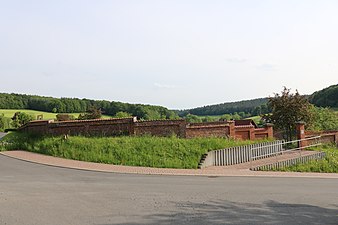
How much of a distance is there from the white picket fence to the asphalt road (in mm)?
4627

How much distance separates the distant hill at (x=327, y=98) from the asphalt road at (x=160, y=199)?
61.8 meters

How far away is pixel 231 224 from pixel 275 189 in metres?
5.33

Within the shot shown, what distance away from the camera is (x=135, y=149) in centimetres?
2095

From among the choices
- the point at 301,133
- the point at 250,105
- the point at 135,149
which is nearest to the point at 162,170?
the point at 135,149

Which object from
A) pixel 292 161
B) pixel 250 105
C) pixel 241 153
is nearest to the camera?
pixel 292 161

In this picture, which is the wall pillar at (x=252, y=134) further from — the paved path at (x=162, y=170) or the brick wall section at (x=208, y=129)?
the paved path at (x=162, y=170)

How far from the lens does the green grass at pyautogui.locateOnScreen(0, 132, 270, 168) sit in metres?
19.9

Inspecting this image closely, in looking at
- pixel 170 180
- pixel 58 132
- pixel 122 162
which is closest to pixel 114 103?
pixel 58 132

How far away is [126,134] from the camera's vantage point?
2373 centimetres

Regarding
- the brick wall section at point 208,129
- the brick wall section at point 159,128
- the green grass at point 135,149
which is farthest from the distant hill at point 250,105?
the green grass at point 135,149

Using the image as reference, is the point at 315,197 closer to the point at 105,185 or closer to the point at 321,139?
the point at 105,185

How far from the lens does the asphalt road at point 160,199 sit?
8.60 meters

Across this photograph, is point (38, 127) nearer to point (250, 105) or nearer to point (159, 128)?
point (159, 128)

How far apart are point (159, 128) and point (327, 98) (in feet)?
197
